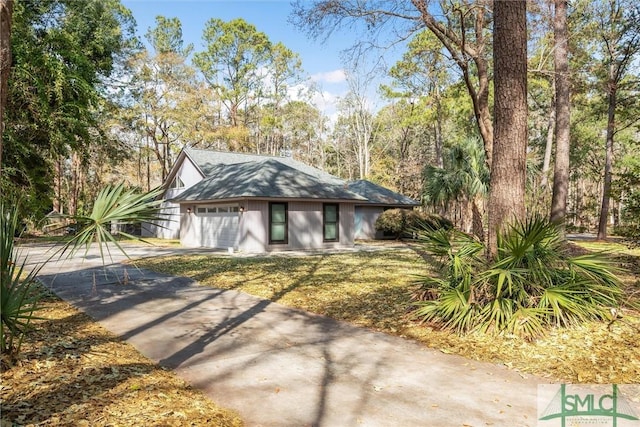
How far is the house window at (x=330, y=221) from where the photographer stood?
18.9m

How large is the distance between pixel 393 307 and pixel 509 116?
345cm

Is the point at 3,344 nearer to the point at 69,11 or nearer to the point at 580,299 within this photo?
the point at 580,299

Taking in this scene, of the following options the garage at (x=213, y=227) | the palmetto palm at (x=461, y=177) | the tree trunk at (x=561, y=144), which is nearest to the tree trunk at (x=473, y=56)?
the tree trunk at (x=561, y=144)

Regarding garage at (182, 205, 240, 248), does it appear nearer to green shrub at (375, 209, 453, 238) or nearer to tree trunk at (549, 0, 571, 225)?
green shrub at (375, 209, 453, 238)

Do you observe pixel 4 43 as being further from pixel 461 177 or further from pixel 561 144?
pixel 461 177

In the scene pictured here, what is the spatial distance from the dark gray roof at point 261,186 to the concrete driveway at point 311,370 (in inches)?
401

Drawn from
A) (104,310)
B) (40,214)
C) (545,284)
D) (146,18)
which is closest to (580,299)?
(545,284)

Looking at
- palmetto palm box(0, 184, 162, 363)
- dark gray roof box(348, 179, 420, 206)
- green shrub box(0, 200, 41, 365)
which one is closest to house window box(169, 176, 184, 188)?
dark gray roof box(348, 179, 420, 206)

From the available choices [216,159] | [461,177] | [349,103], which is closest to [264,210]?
[216,159]

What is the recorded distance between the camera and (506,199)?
6.04 meters

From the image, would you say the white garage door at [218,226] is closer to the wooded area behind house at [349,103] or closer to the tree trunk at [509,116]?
the wooded area behind house at [349,103]

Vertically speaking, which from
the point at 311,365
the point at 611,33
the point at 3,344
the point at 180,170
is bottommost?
the point at 311,365

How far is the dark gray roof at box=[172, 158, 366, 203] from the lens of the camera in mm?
16925

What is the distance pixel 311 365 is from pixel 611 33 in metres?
24.7
